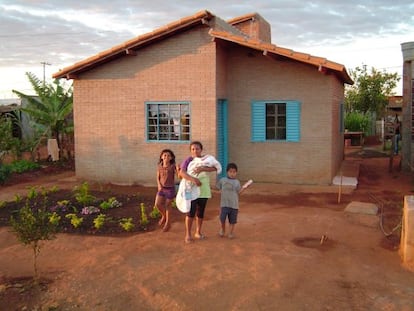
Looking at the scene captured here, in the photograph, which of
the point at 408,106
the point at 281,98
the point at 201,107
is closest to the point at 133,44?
the point at 201,107

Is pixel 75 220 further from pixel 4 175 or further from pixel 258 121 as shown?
pixel 258 121

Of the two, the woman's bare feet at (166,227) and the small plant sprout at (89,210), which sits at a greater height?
the small plant sprout at (89,210)

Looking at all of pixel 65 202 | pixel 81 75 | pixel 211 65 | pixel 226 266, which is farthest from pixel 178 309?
pixel 81 75

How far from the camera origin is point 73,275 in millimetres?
5672

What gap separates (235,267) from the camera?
5770 mm

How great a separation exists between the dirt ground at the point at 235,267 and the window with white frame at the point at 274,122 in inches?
147

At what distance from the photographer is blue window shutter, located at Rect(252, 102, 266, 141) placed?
40.9 ft

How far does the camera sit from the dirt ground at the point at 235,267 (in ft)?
15.9

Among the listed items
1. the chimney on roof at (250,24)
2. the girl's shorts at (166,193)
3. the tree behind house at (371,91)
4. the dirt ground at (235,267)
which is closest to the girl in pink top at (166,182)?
the girl's shorts at (166,193)

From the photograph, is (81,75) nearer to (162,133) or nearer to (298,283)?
(162,133)

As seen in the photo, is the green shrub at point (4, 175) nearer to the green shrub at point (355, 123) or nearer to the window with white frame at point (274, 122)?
the window with white frame at point (274, 122)

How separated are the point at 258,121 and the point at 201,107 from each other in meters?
1.76

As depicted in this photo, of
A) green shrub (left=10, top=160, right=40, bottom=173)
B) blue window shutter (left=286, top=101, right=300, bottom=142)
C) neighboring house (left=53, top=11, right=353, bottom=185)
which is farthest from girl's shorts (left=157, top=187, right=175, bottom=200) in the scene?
green shrub (left=10, top=160, right=40, bottom=173)

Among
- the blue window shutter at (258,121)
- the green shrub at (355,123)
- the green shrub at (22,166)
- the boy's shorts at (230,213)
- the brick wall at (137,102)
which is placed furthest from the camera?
the green shrub at (355,123)
